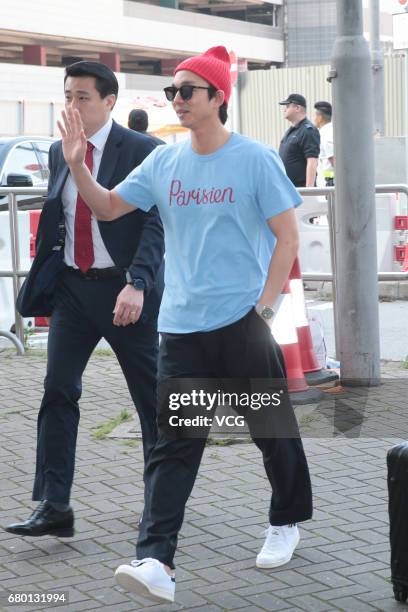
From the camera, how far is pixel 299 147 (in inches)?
503

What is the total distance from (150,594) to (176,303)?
98 centimetres

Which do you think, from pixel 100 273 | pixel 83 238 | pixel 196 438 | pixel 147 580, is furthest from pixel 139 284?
pixel 147 580

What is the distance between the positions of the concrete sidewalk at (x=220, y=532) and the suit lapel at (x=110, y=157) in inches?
54.6

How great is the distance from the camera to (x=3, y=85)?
4831 cm

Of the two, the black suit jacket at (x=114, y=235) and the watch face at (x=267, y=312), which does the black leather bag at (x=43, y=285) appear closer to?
the black suit jacket at (x=114, y=235)

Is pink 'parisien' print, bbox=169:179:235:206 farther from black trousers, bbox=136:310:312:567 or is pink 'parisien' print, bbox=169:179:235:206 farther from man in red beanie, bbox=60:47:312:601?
black trousers, bbox=136:310:312:567

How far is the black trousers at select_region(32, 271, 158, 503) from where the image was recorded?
193 inches

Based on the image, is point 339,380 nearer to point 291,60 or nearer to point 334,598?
point 334,598

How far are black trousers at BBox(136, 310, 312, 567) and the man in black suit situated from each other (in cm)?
57

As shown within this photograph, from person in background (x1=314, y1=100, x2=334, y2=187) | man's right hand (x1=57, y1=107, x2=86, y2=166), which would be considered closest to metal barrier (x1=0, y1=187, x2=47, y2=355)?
man's right hand (x1=57, y1=107, x2=86, y2=166)

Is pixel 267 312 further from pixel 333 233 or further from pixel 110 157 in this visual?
pixel 333 233

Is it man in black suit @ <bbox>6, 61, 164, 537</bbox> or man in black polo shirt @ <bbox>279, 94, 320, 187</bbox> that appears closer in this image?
man in black suit @ <bbox>6, 61, 164, 537</bbox>

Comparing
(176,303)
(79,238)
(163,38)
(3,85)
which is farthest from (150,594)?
(163,38)

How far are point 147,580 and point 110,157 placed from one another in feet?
5.73
